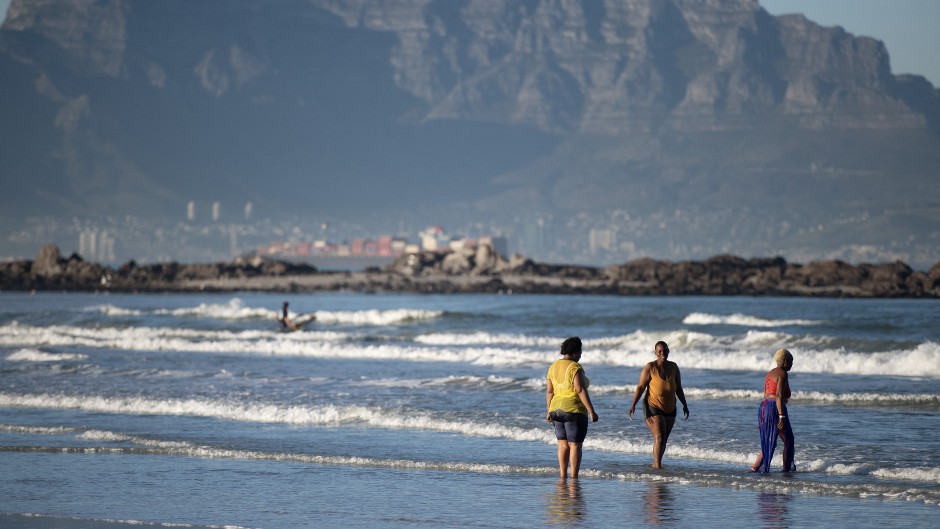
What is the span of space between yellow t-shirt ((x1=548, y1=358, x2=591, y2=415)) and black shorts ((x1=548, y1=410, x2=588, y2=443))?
0.06 m

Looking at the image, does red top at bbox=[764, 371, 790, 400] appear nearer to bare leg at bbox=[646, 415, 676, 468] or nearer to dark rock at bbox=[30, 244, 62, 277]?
bare leg at bbox=[646, 415, 676, 468]

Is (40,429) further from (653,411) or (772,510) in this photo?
(772,510)

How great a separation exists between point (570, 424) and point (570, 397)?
1.22ft

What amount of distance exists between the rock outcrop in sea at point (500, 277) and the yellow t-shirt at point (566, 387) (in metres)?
57.5

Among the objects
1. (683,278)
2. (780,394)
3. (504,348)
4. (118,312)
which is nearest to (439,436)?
(780,394)

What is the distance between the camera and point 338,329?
5350 centimetres

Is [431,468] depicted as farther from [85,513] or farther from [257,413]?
[257,413]

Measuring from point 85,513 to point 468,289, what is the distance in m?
75.6

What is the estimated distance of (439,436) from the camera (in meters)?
21.9

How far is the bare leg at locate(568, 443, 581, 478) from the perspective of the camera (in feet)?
57.2

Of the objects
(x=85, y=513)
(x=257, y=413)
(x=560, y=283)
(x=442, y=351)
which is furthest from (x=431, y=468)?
(x=560, y=283)

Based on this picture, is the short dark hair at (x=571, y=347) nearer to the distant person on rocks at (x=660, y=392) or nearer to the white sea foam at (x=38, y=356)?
the distant person on rocks at (x=660, y=392)

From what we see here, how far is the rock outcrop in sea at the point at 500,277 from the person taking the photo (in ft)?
253

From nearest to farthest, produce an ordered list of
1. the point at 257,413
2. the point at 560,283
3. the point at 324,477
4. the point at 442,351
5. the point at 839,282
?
1. the point at 324,477
2. the point at 257,413
3. the point at 442,351
4. the point at 839,282
5. the point at 560,283
